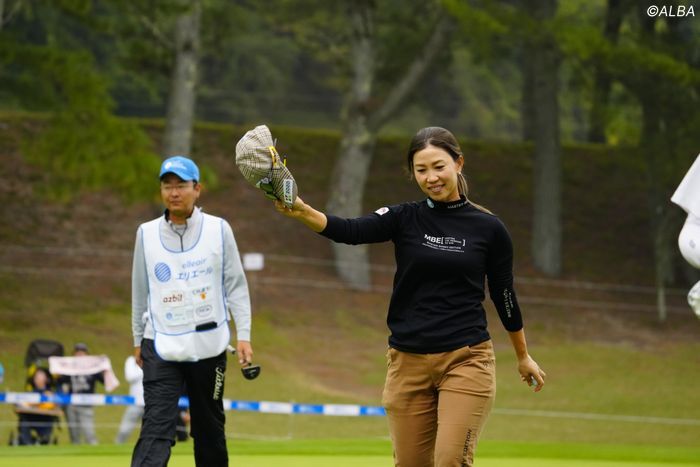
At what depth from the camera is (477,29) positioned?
2470 centimetres

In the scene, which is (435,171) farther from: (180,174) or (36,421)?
(36,421)

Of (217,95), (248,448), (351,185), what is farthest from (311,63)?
(248,448)

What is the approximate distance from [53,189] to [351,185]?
8802 mm

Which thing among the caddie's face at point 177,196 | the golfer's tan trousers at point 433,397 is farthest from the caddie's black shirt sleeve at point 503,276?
the caddie's face at point 177,196

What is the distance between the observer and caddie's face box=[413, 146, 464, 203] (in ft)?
19.5

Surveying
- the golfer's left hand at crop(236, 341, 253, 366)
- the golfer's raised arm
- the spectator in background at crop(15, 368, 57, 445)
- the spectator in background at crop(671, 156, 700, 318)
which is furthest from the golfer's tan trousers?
the spectator in background at crop(15, 368, 57, 445)

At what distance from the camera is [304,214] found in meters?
5.75

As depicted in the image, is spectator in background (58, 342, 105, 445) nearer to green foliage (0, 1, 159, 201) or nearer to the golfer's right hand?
green foliage (0, 1, 159, 201)

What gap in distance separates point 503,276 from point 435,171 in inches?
25.8

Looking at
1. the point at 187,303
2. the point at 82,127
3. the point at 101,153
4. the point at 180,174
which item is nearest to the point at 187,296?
the point at 187,303

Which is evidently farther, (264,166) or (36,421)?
(36,421)

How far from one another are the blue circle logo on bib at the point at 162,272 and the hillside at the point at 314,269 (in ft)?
47.1

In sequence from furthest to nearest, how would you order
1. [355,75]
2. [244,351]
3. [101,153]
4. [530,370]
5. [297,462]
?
[355,75]
[101,153]
[297,462]
[244,351]
[530,370]

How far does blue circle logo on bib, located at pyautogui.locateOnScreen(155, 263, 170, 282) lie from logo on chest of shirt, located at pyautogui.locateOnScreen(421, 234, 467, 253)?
6.61ft
